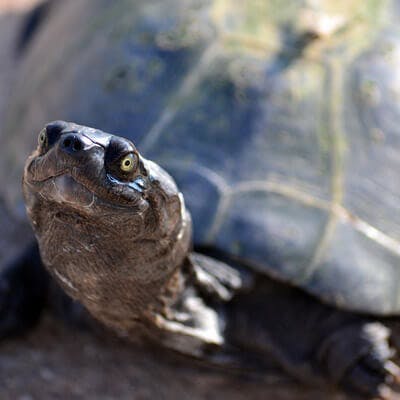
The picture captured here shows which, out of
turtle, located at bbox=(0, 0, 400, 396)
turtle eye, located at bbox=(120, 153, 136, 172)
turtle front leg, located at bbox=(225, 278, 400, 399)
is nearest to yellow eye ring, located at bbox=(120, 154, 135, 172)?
turtle eye, located at bbox=(120, 153, 136, 172)

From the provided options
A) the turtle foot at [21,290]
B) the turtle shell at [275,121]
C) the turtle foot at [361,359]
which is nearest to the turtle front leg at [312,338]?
the turtle foot at [361,359]

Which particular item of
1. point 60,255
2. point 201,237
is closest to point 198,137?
point 201,237

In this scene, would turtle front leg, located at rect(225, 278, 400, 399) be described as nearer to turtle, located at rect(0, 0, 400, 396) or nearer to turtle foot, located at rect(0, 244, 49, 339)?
turtle, located at rect(0, 0, 400, 396)

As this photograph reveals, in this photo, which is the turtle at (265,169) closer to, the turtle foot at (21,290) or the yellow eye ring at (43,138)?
the turtle foot at (21,290)

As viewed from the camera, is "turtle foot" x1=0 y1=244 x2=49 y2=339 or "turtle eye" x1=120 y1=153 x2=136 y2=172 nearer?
"turtle eye" x1=120 y1=153 x2=136 y2=172

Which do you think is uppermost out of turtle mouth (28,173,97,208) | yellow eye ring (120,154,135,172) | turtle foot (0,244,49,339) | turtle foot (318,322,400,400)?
yellow eye ring (120,154,135,172)

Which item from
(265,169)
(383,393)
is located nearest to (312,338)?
(383,393)

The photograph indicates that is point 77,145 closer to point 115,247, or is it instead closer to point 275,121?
point 115,247
